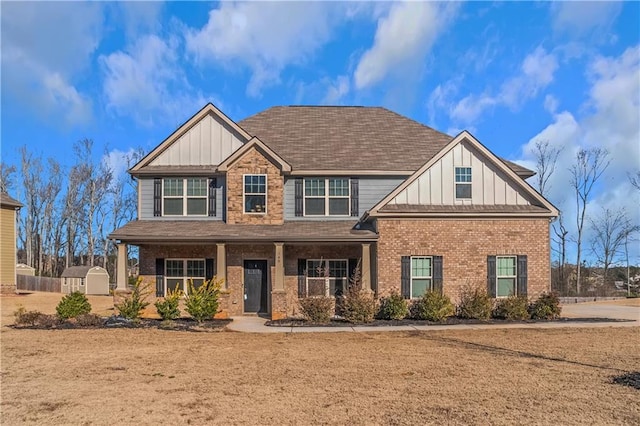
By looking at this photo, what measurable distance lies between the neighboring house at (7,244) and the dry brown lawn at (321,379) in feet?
69.6

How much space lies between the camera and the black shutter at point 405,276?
18.0m

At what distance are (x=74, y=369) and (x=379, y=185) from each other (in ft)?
44.2

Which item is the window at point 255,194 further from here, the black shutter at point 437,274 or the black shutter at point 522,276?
the black shutter at point 522,276

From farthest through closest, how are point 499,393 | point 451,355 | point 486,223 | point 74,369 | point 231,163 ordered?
point 231,163 < point 486,223 < point 451,355 < point 74,369 < point 499,393

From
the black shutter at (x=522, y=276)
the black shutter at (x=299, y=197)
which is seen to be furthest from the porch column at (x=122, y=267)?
the black shutter at (x=522, y=276)

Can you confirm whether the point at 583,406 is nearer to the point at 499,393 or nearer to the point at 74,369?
the point at 499,393

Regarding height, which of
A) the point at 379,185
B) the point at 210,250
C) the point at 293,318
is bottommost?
the point at 293,318

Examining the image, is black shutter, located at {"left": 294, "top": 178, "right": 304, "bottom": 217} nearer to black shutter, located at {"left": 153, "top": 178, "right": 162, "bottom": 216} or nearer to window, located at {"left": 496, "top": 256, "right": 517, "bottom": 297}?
black shutter, located at {"left": 153, "top": 178, "right": 162, "bottom": 216}

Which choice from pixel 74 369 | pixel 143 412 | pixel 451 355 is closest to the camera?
pixel 143 412

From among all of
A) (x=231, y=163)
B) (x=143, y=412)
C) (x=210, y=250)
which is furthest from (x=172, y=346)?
(x=231, y=163)

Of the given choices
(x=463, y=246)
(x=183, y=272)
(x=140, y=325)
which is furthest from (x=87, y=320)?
(x=463, y=246)

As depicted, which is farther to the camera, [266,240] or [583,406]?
[266,240]

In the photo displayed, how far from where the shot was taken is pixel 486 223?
1839cm

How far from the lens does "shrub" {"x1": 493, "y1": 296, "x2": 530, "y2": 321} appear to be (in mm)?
17453
